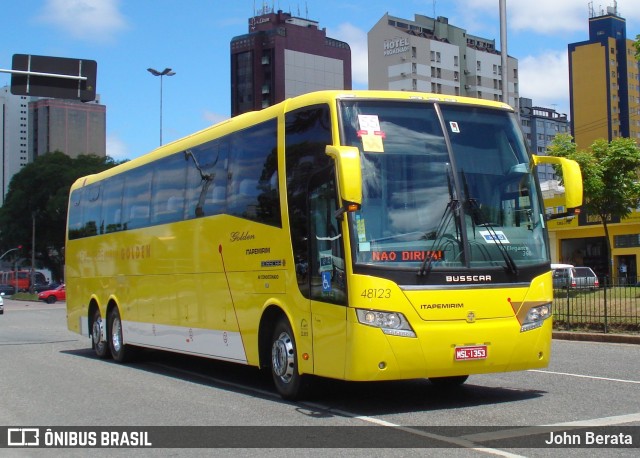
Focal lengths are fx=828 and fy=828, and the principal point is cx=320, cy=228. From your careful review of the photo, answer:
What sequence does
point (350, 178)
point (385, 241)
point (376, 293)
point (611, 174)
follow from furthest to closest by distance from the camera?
point (611, 174) → point (385, 241) → point (376, 293) → point (350, 178)

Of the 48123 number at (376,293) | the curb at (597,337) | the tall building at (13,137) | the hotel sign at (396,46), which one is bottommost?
the curb at (597,337)

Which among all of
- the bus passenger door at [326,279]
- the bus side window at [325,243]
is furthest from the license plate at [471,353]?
the bus side window at [325,243]

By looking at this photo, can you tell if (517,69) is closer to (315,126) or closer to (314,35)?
(314,35)

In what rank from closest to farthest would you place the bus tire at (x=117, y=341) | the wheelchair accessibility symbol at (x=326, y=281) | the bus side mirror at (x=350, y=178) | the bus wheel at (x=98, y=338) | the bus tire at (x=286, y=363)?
the bus side mirror at (x=350, y=178) → the wheelchair accessibility symbol at (x=326, y=281) → the bus tire at (x=286, y=363) → the bus tire at (x=117, y=341) → the bus wheel at (x=98, y=338)

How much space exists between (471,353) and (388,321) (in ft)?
3.33

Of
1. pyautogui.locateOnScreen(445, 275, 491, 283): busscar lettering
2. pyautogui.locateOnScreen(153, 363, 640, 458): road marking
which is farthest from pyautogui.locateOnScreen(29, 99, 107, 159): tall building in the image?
pyautogui.locateOnScreen(153, 363, 640, 458): road marking

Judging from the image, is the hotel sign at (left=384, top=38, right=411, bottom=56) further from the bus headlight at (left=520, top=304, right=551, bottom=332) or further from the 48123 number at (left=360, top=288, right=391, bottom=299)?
the 48123 number at (left=360, top=288, right=391, bottom=299)

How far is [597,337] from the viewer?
18844 millimetres

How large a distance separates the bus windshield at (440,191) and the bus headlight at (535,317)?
1.70 feet

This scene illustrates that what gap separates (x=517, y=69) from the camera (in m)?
130

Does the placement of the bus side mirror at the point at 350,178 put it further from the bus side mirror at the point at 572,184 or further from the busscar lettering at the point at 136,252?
the busscar lettering at the point at 136,252

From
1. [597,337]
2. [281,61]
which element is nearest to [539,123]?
[281,61]

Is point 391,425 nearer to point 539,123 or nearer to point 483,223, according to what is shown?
point 483,223

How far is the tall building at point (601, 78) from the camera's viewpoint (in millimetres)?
118188
